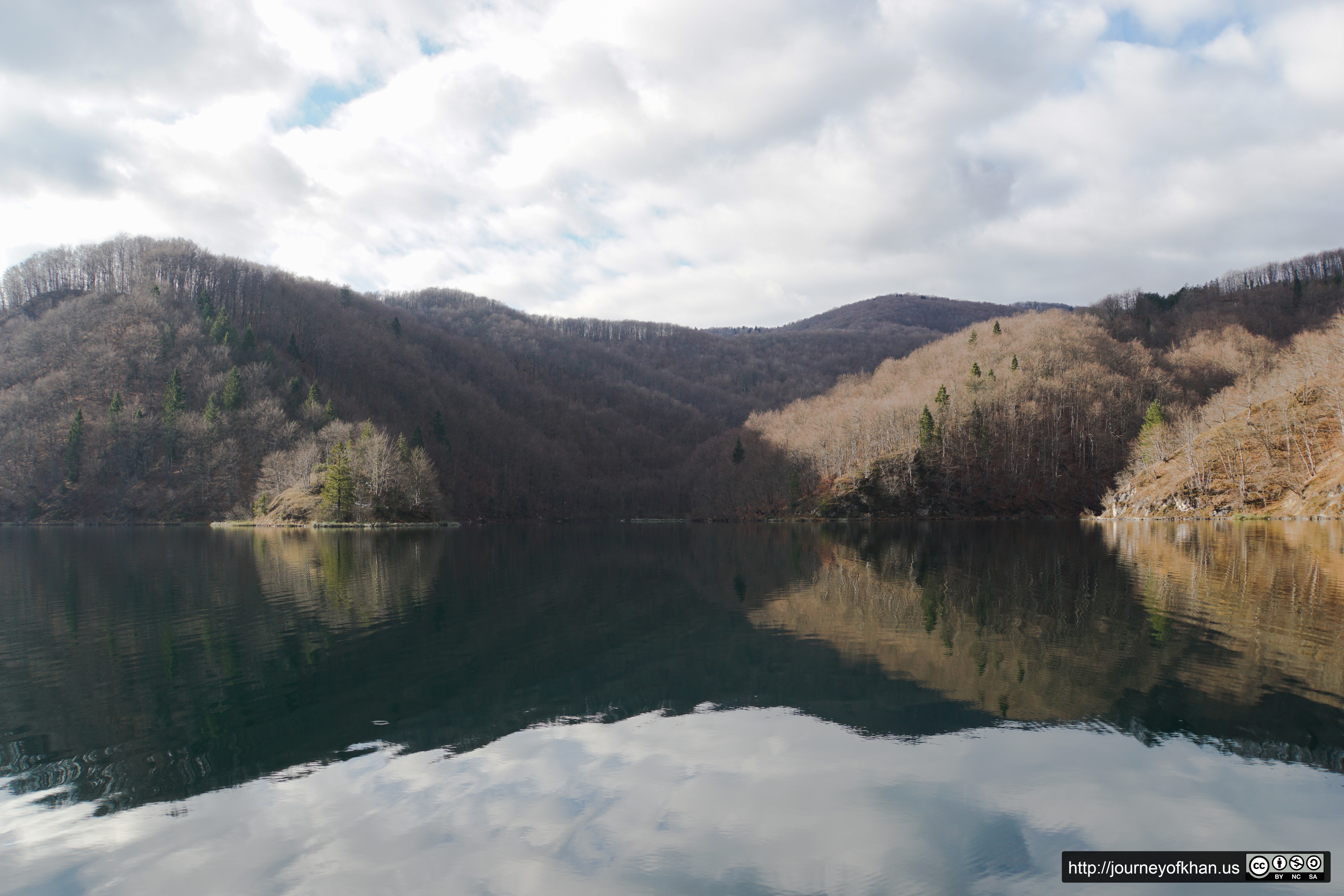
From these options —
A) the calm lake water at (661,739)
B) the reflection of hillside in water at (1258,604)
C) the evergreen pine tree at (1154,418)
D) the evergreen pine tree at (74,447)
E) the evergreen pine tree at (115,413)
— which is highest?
the evergreen pine tree at (115,413)

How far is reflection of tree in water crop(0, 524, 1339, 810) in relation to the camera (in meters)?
15.1

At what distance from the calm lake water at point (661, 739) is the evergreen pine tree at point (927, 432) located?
116m

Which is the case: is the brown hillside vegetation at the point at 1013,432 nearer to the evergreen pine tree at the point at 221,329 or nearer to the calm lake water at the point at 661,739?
the calm lake water at the point at 661,739

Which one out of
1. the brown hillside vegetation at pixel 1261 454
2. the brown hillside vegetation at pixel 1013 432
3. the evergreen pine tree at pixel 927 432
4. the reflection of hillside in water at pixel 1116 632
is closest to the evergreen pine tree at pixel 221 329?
the brown hillside vegetation at pixel 1013 432

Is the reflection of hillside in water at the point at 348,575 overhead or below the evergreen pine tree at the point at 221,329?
below

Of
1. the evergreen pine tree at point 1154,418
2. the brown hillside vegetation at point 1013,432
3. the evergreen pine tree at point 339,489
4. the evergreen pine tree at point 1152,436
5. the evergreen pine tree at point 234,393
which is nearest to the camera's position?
the evergreen pine tree at point 339,489

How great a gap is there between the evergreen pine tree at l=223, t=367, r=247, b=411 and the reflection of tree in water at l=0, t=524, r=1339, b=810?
118 meters

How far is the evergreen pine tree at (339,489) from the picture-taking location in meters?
109

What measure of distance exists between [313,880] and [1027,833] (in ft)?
35.4

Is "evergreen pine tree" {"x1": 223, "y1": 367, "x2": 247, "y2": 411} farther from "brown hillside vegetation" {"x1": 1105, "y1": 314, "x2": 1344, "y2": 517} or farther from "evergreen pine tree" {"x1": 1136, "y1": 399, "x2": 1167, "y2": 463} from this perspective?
"evergreen pine tree" {"x1": 1136, "y1": 399, "x2": 1167, "y2": 463}

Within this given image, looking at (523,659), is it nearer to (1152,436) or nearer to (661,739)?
(661,739)

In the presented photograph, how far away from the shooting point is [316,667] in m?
20.5

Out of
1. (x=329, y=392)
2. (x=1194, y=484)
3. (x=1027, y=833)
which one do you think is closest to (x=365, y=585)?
(x=1027, y=833)

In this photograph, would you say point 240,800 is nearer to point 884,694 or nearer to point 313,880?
point 313,880
